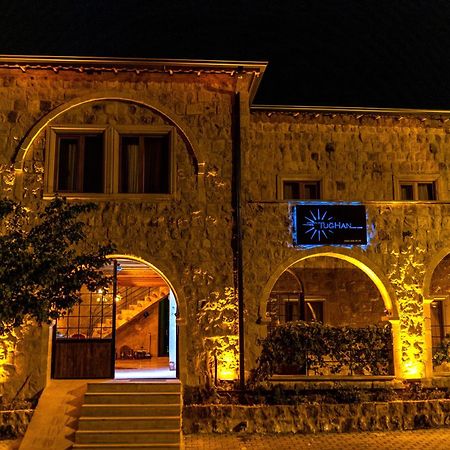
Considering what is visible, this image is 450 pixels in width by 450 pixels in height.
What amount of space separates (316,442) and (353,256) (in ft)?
14.7

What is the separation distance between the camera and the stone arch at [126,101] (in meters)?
13.2

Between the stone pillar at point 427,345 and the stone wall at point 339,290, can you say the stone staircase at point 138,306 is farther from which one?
the stone pillar at point 427,345

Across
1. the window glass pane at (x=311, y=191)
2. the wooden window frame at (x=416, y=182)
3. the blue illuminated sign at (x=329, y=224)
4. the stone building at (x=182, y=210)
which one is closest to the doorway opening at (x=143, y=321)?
the stone building at (x=182, y=210)

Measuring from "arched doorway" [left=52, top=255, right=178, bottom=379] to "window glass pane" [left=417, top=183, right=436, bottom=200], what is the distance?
7.62 m

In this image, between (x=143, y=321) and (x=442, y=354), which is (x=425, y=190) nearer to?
(x=442, y=354)

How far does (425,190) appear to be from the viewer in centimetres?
1588

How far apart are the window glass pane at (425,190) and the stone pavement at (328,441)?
21.5 feet

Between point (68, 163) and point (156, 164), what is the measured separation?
2.15 metres

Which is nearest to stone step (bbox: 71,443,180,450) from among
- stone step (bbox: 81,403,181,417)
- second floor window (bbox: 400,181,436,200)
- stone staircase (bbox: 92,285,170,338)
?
stone step (bbox: 81,403,181,417)

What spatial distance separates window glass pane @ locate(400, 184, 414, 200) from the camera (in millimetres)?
15805

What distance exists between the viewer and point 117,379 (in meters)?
12.9

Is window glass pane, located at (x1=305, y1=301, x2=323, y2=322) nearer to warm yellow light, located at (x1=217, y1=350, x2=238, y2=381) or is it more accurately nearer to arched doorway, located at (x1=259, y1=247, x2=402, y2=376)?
arched doorway, located at (x1=259, y1=247, x2=402, y2=376)

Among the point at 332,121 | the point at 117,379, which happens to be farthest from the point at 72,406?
Result: the point at 332,121

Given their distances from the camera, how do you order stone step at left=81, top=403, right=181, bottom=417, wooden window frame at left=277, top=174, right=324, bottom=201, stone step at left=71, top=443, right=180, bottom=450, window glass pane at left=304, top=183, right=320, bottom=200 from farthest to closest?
window glass pane at left=304, top=183, right=320, bottom=200, wooden window frame at left=277, top=174, right=324, bottom=201, stone step at left=81, top=403, right=181, bottom=417, stone step at left=71, top=443, right=180, bottom=450
